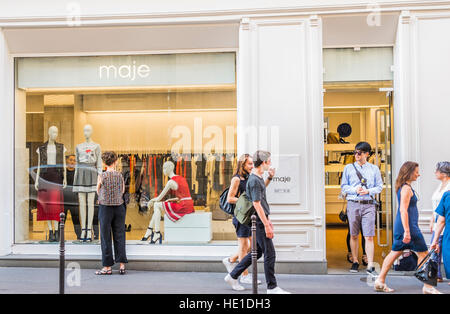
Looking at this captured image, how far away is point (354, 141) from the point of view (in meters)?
12.9

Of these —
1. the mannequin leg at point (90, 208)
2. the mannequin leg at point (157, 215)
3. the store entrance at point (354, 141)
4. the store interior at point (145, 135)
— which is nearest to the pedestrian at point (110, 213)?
the store interior at point (145, 135)

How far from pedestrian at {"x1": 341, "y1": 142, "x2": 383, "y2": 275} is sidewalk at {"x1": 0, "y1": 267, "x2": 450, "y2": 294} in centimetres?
61

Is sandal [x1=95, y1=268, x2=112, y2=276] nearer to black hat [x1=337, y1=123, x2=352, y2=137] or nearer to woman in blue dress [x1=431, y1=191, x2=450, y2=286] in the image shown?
woman in blue dress [x1=431, y1=191, x2=450, y2=286]

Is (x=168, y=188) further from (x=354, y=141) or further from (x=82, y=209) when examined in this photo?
(x=354, y=141)

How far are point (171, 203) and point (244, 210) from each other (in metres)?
3.00

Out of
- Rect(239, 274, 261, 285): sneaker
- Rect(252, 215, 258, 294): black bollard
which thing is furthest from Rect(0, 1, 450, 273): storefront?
Rect(252, 215, 258, 294): black bollard

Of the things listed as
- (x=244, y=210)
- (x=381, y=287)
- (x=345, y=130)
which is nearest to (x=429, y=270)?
(x=381, y=287)

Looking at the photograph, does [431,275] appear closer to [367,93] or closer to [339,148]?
[367,93]

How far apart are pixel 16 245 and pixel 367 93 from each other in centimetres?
729

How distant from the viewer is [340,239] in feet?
37.9

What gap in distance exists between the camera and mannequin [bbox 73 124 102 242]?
9562 mm

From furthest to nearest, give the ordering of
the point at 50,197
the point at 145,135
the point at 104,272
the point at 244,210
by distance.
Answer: the point at 50,197 < the point at 145,135 < the point at 104,272 < the point at 244,210
